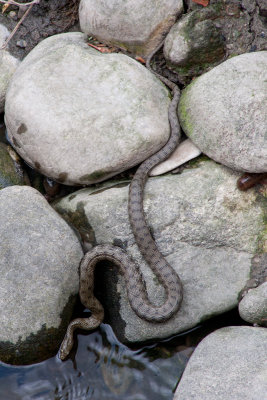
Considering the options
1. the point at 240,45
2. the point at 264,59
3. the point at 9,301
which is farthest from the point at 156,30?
the point at 9,301

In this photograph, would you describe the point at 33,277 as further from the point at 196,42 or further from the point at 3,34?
the point at 3,34

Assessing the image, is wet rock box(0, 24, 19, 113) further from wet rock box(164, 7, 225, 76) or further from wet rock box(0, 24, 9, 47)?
wet rock box(164, 7, 225, 76)

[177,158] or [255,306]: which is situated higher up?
[177,158]

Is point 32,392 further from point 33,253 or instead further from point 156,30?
point 156,30

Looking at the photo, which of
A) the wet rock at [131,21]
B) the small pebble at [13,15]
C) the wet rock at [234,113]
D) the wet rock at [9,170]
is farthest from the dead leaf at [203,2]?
the wet rock at [9,170]

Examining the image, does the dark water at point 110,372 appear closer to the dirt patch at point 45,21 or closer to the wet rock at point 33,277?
the wet rock at point 33,277

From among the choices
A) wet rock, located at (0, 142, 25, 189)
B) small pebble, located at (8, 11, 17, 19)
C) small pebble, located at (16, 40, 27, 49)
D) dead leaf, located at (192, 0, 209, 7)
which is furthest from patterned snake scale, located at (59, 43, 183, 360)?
small pebble, located at (8, 11, 17, 19)

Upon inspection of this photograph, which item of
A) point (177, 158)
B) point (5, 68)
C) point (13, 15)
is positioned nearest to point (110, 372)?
point (177, 158)

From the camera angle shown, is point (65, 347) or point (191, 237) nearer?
point (65, 347)
